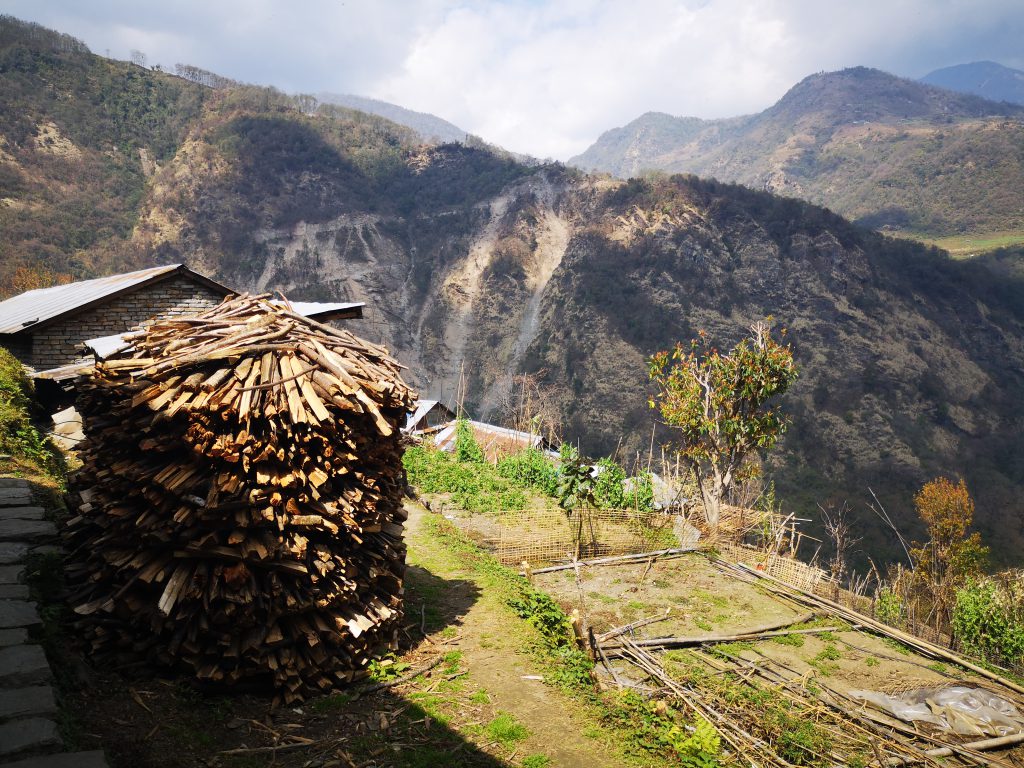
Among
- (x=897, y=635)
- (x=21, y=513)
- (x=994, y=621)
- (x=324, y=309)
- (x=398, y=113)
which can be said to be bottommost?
(x=994, y=621)

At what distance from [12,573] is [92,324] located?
9.01m

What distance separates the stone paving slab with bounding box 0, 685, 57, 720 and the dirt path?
3.05m

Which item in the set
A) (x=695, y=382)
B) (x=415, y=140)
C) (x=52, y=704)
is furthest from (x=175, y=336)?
(x=415, y=140)

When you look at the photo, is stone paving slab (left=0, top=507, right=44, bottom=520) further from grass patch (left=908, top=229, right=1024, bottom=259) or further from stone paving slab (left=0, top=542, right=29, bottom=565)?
grass patch (left=908, top=229, right=1024, bottom=259)

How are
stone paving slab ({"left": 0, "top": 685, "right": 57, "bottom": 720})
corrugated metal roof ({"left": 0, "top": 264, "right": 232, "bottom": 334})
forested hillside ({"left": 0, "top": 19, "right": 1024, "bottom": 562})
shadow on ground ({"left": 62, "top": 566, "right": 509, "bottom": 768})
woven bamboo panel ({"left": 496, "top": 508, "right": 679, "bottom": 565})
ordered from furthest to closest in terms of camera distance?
forested hillside ({"left": 0, "top": 19, "right": 1024, "bottom": 562})
corrugated metal roof ({"left": 0, "top": 264, "right": 232, "bottom": 334})
woven bamboo panel ({"left": 496, "top": 508, "right": 679, "bottom": 565})
shadow on ground ({"left": 62, "top": 566, "right": 509, "bottom": 768})
stone paving slab ({"left": 0, "top": 685, "right": 57, "bottom": 720})

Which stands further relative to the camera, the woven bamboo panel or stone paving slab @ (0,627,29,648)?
the woven bamboo panel

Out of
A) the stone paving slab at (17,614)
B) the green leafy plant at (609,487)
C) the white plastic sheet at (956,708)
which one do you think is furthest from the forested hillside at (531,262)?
the stone paving slab at (17,614)

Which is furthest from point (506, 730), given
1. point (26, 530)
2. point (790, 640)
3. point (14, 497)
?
point (14, 497)

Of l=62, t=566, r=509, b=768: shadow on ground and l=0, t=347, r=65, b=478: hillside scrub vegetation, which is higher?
l=0, t=347, r=65, b=478: hillside scrub vegetation

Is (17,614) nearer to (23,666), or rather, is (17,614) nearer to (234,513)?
(23,666)

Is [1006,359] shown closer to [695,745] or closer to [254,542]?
[695,745]

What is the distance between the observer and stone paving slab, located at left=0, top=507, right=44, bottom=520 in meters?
5.80

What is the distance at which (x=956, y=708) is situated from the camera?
5.97 metres

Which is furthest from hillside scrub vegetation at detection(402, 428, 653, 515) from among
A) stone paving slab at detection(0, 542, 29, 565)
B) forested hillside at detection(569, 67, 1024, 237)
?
forested hillside at detection(569, 67, 1024, 237)
